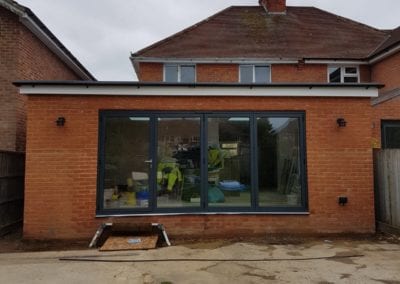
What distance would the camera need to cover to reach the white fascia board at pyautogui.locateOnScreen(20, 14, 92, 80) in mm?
8155

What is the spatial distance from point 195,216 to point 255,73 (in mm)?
9732

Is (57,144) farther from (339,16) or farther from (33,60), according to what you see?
(339,16)

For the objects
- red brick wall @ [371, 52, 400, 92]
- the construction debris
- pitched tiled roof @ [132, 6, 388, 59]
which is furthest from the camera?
pitched tiled roof @ [132, 6, 388, 59]

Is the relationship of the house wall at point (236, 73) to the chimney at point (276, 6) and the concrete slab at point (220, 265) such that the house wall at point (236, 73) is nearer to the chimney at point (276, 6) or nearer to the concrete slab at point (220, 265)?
the chimney at point (276, 6)

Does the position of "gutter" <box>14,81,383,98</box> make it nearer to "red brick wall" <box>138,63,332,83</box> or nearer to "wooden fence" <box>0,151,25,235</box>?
"wooden fence" <box>0,151,25,235</box>

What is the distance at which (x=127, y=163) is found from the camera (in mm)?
6590

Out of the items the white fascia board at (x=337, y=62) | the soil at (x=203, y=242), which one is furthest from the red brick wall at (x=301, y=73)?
the soil at (x=203, y=242)

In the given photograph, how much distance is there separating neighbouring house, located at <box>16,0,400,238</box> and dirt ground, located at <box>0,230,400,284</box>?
1.58ft

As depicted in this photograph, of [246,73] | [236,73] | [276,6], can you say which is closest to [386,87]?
[246,73]

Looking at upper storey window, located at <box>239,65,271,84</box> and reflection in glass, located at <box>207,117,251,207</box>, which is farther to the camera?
upper storey window, located at <box>239,65,271,84</box>

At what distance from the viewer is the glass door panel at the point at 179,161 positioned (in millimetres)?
6629

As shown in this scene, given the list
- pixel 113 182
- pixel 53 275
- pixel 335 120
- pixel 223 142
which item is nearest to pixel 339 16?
pixel 335 120

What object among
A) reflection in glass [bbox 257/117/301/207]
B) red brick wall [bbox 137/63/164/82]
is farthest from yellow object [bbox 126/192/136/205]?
red brick wall [bbox 137/63/164/82]

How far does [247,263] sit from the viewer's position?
502cm
